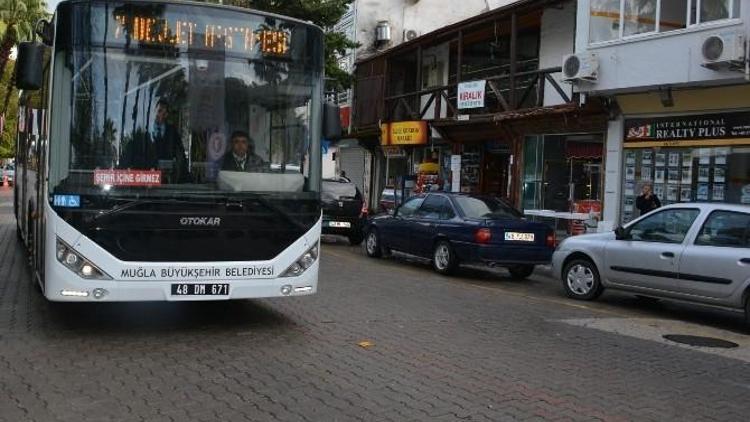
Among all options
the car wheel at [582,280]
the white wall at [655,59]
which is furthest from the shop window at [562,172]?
the car wheel at [582,280]

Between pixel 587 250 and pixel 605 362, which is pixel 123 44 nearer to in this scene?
pixel 605 362

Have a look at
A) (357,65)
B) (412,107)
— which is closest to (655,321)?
(412,107)

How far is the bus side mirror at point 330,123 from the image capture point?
761 centimetres

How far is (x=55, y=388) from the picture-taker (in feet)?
17.8

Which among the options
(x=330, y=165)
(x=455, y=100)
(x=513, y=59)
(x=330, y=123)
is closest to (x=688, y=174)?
(x=513, y=59)

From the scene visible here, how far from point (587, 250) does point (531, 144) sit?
1015cm

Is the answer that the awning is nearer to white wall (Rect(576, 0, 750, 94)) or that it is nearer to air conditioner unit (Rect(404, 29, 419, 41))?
white wall (Rect(576, 0, 750, 94))

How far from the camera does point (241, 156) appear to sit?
7.09 metres

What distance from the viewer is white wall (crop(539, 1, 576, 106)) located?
2014cm

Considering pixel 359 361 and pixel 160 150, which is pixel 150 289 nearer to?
pixel 160 150

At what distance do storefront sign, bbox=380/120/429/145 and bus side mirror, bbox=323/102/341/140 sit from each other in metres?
17.6

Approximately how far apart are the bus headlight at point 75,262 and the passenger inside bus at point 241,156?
57.3 inches

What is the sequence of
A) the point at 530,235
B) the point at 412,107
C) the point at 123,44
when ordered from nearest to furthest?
the point at 123,44 → the point at 530,235 → the point at 412,107

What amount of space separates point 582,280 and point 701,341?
3.03 metres
